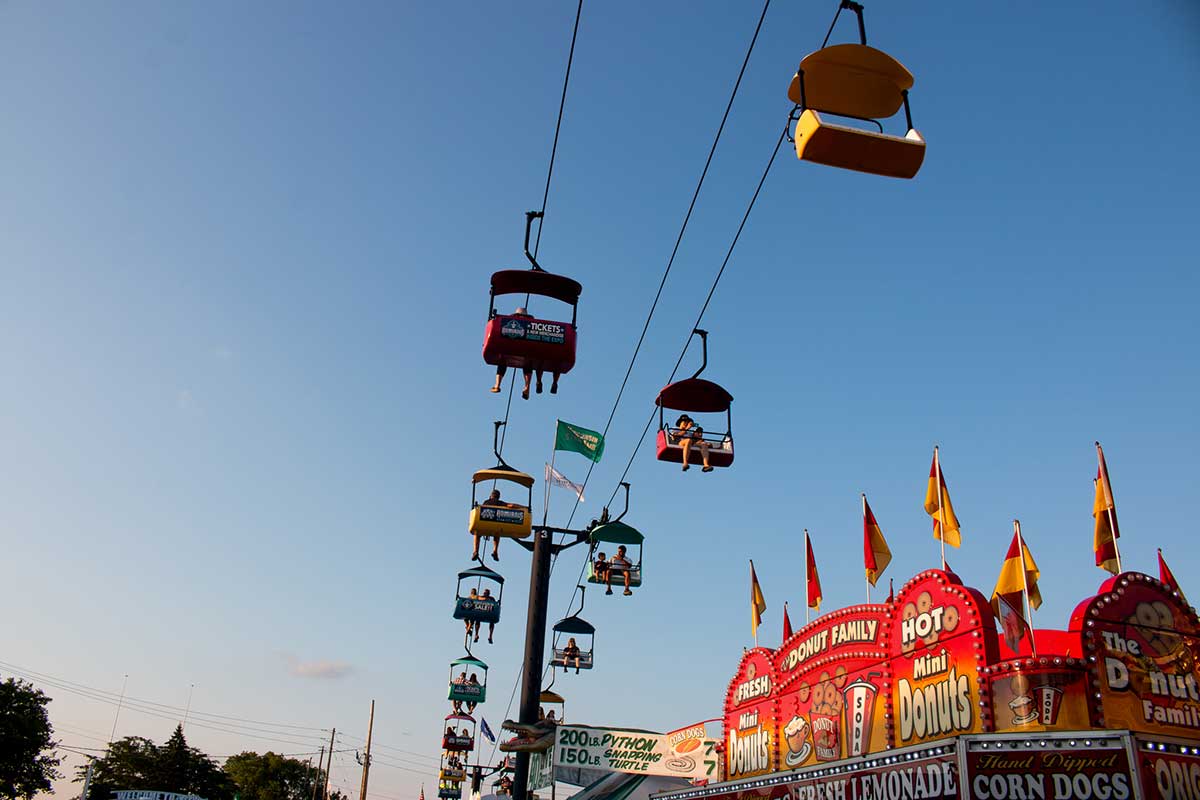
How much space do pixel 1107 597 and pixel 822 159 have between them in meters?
7.38

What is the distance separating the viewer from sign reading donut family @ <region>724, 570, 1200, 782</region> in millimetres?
11289

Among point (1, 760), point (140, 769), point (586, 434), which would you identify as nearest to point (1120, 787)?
point (586, 434)

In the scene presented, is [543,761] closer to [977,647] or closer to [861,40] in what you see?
[977,647]

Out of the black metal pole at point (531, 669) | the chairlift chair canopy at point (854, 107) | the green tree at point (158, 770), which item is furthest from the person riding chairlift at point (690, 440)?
the green tree at point (158, 770)

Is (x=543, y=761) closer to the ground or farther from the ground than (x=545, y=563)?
closer to the ground

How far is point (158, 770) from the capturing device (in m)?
69.8

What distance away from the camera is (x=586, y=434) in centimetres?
2172

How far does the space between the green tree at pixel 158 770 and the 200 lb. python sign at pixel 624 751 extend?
60951 mm

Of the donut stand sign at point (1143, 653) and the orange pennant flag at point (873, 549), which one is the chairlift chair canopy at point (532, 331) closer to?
the orange pennant flag at point (873, 549)

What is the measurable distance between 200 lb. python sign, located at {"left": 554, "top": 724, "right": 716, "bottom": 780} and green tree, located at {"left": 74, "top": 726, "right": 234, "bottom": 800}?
61.0 m

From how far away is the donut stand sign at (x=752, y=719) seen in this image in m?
17.7

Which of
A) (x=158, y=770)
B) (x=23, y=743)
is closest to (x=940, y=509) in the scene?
(x=23, y=743)

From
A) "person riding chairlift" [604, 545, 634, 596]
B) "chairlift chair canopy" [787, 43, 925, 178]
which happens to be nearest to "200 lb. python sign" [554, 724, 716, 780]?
"person riding chairlift" [604, 545, 634, 596]

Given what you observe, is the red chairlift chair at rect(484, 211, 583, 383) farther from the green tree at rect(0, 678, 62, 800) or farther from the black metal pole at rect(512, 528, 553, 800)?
the green tree at rect(0, 678, 62, 800)
